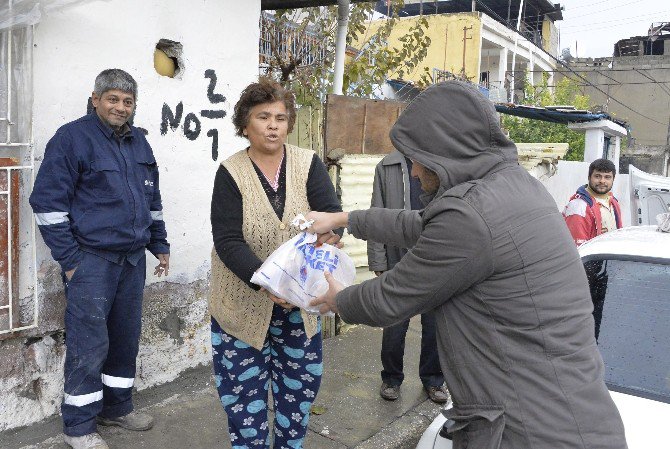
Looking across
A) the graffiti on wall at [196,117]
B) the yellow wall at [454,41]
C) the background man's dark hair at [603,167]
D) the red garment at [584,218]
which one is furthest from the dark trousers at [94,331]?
the yellow wall at [454,41]

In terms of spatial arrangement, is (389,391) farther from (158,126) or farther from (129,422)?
(158,126)

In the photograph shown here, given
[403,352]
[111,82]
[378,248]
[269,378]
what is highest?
[111,82]

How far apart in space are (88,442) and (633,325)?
269cm

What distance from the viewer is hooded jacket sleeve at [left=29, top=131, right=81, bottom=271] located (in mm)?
2811

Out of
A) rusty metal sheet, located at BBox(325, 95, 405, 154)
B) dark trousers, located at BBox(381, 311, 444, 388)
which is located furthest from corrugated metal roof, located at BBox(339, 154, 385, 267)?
dark trousers, located at BBox(381, 311, 444, 388)

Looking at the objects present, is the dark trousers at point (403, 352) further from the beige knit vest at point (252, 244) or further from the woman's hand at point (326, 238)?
the woman's hand at point (326, 238)

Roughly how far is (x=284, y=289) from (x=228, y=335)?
450mm

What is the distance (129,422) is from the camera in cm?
336

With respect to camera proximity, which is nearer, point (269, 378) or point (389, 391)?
point (269, 378)

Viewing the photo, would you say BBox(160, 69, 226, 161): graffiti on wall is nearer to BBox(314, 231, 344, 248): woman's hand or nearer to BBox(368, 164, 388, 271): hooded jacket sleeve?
BBox(368, 164, 388, 271): hooded jacket sleeve

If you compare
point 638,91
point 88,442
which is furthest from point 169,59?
point 638,91

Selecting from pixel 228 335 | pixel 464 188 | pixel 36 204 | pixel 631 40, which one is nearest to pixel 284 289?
pixel 228 335

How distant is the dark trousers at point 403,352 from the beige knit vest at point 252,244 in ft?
4.24

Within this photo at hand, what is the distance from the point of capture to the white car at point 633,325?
2.21 m
